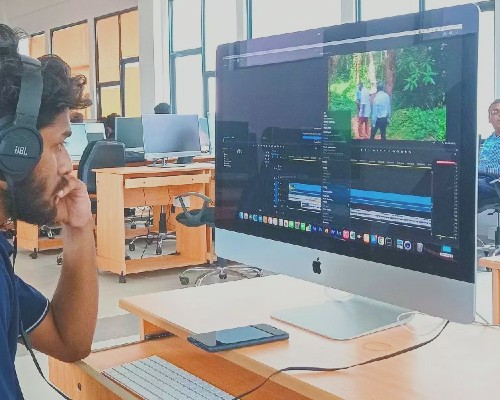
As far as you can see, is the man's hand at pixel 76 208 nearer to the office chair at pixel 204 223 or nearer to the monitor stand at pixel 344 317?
the monitor stand at pixel 344 317

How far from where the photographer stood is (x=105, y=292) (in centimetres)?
441

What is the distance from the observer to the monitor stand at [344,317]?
1.20 metres

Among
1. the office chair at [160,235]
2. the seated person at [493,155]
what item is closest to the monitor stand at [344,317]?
the seated person at [493,155]

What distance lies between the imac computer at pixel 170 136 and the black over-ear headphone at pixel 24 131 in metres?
4.31

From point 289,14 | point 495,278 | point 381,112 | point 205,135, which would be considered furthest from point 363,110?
point 289,14

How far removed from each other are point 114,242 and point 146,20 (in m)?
6.03

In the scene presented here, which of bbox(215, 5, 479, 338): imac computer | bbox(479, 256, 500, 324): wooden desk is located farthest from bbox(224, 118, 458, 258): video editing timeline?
bbox(479, 256, 500, 324): wooden desk

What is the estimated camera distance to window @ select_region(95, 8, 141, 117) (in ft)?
35.8

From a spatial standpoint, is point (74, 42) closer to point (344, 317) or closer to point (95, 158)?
point (95, 158)

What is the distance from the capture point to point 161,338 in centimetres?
150

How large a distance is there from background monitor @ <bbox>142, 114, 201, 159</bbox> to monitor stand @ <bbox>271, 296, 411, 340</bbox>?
4.17 m

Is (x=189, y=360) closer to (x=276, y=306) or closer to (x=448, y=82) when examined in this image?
(x=276, y=306)

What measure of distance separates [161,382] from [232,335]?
158 millimetres

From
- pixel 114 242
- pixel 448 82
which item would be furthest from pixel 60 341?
pixel 114 242
